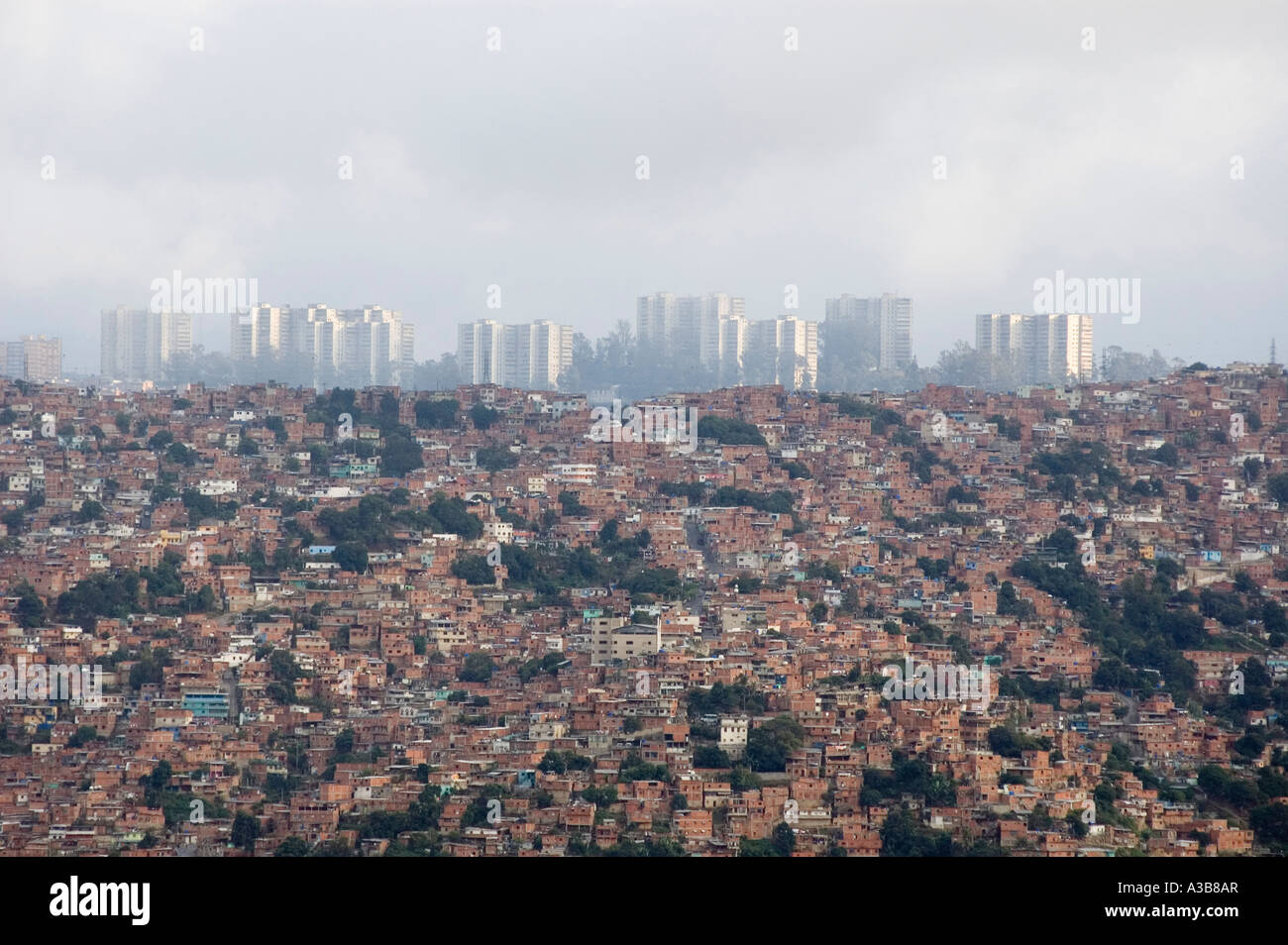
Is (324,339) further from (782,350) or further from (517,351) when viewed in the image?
(782,350)

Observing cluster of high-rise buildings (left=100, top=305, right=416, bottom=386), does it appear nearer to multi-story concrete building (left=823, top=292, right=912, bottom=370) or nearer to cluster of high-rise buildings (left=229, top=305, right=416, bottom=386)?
cluster of high-rise buildings (left=229, top=305, right=416, bottom=386)

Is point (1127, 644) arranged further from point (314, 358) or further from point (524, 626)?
point (314, 358)

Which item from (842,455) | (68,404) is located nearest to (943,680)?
(842,455)

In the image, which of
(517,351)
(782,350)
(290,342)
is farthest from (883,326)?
(290,342)

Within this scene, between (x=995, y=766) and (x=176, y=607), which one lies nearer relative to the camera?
(x=995, y=766)

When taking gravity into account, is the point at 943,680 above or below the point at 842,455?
below
